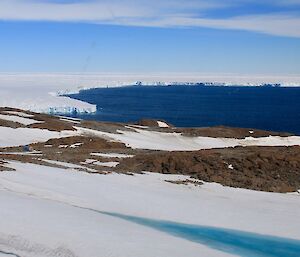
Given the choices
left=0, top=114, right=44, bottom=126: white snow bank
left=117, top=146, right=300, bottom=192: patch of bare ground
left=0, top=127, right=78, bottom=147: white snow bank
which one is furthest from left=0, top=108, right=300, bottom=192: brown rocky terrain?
left=0, top=114, right=44, bottom=126: white snow bank

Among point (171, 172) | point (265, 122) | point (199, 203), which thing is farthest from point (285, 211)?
point (265, 122)

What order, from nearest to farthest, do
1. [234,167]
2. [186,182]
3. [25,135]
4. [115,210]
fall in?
[115,210]
[186,182]
[234,167]
[25,135]

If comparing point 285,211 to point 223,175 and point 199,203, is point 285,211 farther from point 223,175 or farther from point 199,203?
point 223,175

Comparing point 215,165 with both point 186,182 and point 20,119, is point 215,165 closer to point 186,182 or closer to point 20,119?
point 186,182

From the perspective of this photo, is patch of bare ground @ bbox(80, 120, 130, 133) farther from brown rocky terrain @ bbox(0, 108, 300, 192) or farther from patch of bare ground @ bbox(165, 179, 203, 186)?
patch of bare ground @ bbox(165, 179, 203, 186)

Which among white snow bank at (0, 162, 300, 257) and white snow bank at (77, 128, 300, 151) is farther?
white snow bank at (77, 128, 300, 151)

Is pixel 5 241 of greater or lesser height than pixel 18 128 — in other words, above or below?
below

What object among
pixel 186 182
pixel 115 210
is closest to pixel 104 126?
pixel 186 182
